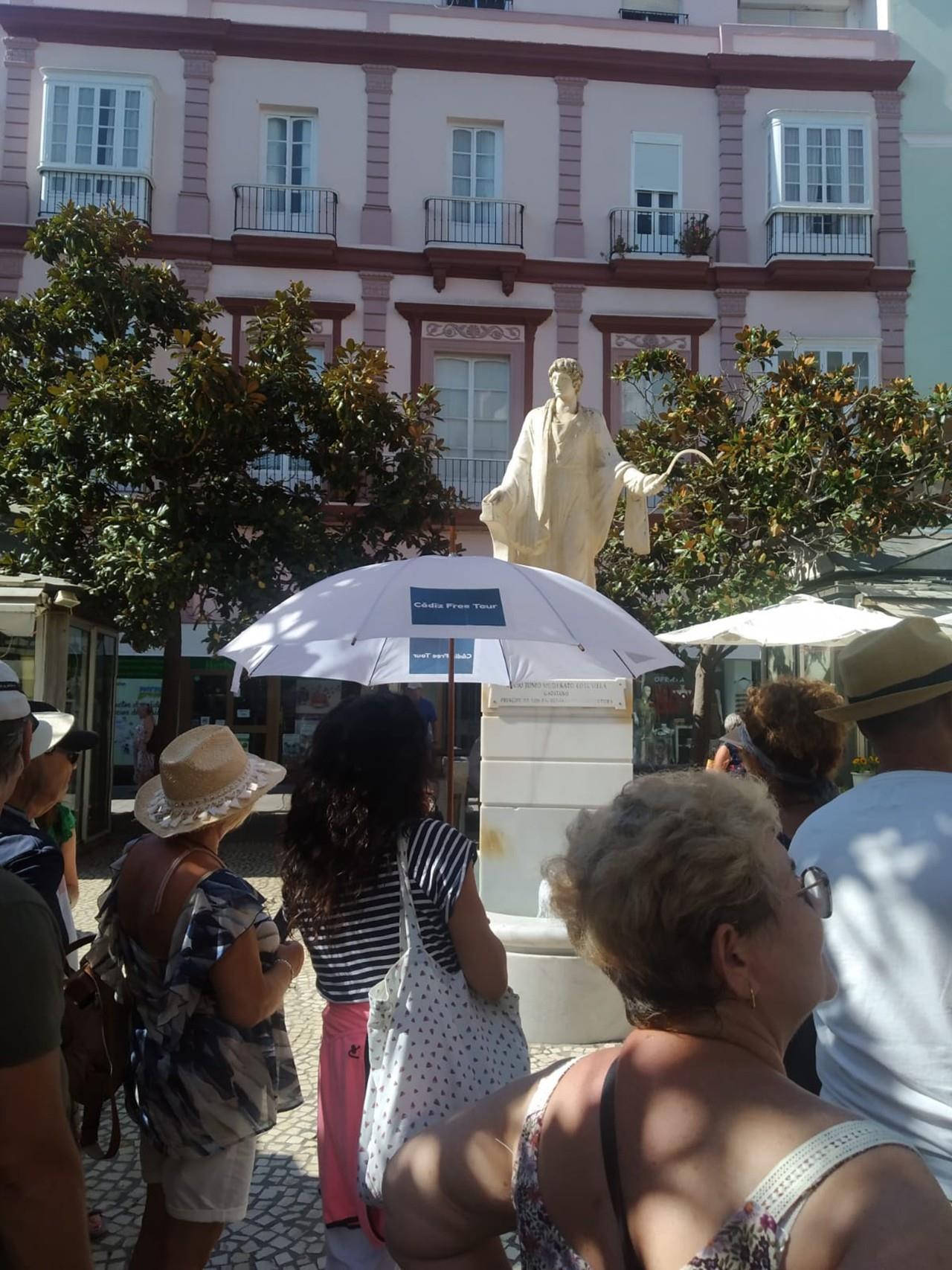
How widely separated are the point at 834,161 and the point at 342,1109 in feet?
65.5

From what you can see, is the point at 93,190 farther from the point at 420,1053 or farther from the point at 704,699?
the point at 420,1053

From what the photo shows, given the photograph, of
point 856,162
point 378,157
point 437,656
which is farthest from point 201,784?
point 856,162

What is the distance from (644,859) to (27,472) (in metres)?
12.3

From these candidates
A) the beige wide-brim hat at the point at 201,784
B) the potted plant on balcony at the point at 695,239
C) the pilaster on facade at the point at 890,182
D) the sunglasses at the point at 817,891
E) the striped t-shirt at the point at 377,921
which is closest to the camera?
the sunglasses at the point at 817,891

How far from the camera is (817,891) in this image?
1.48 metres

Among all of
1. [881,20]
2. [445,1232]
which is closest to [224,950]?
[445,1232]

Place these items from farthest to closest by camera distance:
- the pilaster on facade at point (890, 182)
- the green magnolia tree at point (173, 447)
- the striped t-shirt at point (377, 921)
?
1. the pilaster on facade at point (890, 182)
2. the green magnolia tree at point (173, 447)
3. the striped t-shirt at point (377, 921)

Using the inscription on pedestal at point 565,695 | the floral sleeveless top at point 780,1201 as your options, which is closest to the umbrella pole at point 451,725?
the inscription on pedestal at point 565,695

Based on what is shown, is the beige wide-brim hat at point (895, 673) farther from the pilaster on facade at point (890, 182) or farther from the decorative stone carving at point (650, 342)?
the pilaster on facade at point (890, 182)

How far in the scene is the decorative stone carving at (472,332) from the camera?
61.0 ft

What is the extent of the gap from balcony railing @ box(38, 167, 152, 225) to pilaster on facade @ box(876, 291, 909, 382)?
41.5 feet

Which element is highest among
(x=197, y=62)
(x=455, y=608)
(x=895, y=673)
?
(x=197, y=62)

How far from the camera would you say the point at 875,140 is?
1909cm

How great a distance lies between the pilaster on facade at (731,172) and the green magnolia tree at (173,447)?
8282 mm
